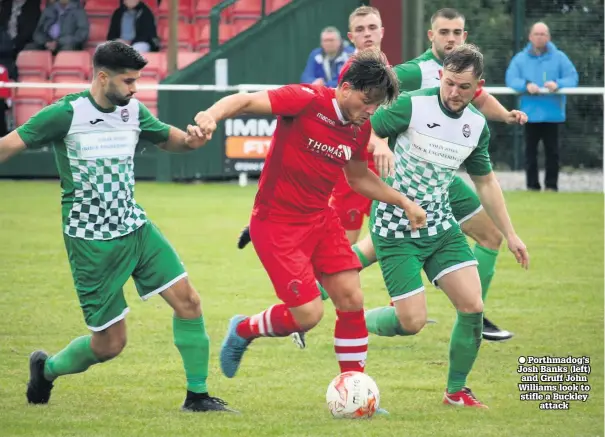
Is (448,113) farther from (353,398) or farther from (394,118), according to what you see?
(353,398)

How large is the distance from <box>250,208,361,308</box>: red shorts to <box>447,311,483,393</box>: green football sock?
2.16 ft

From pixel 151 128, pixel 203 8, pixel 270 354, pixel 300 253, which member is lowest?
pixel 270 354

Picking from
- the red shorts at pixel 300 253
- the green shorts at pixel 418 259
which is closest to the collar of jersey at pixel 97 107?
the red shorts at pixel 300 253

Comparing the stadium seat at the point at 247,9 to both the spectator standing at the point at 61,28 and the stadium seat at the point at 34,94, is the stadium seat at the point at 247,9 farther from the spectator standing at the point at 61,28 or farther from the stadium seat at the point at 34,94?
the stadium seat at the point at 34,94

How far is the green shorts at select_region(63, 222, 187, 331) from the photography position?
6523 millimetres

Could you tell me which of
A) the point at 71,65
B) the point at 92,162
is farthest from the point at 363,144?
the point at 71,65

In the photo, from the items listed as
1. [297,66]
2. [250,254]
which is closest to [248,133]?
[297,66]

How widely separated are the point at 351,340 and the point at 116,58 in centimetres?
188

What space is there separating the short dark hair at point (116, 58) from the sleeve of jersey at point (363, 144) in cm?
121

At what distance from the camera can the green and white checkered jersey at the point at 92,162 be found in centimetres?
645

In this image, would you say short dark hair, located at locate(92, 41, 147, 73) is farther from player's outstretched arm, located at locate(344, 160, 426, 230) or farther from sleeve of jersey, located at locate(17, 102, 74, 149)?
player's outstretched arm, located at locate(344, 160, 426, 230)

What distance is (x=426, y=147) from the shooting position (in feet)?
23.0

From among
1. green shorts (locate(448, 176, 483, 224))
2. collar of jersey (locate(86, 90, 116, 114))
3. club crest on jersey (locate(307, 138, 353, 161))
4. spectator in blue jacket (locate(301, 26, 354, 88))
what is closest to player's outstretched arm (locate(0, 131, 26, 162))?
collar of jersey (locate(86, 90, 116, 114))

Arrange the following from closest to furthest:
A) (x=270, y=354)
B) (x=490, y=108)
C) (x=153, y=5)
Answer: (x=270, y=354)
(x=490, y=108)
(x=153, y=5)
